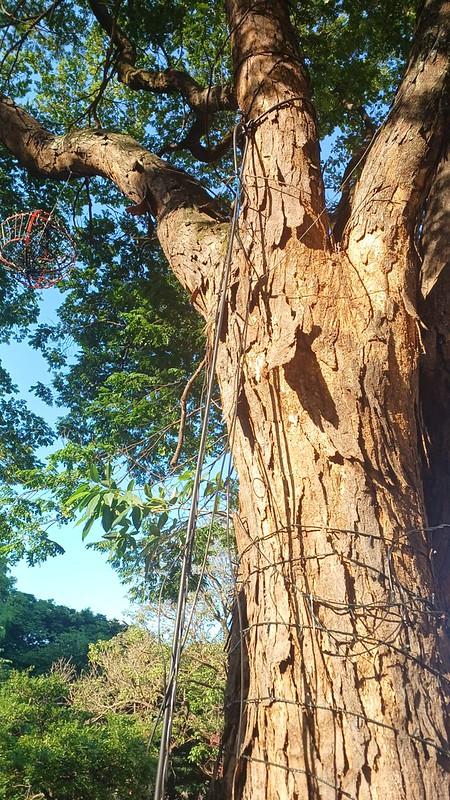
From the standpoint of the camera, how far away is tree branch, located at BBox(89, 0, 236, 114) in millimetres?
3826

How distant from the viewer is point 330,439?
1.70 meters

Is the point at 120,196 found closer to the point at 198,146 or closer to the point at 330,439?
the point at 198,146

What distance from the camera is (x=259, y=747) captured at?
142 centimetres

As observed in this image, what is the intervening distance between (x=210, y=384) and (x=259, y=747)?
0.89 metres

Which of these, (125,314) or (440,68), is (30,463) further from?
(440,68)

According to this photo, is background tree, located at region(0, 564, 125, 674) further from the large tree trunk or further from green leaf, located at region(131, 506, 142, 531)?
the large tree trunk

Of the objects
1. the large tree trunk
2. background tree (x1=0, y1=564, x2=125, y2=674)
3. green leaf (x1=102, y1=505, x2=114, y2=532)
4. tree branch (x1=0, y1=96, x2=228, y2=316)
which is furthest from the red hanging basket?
background tree (x1=0, y1=564, x2=125, y2=674)

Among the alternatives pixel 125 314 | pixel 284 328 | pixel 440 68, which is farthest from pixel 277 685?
pixel 125 314

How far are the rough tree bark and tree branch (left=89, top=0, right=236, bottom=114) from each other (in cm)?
118

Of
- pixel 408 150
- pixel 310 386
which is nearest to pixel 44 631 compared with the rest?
pixel 310 386

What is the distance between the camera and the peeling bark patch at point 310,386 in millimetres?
1739

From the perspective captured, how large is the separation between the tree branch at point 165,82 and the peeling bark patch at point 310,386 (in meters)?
2.67

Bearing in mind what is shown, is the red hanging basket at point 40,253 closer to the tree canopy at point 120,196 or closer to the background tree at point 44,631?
the tree canopy at point 120,196

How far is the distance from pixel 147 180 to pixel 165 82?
5.68 feet
